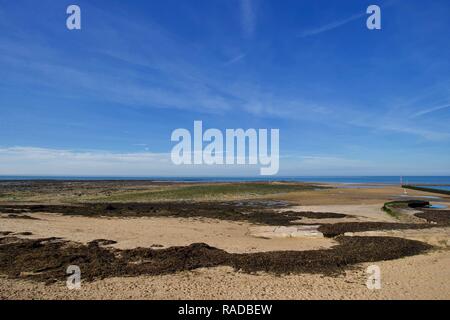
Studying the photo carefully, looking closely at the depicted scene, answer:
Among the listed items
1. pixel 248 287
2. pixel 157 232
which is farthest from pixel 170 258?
pixel 157 232

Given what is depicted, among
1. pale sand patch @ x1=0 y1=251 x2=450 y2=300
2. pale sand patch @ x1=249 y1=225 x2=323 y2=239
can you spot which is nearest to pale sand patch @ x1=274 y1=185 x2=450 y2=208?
pale sand patch @ x1=249 y1=225 x2=323 y2=239

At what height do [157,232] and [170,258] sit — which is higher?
[170,258]

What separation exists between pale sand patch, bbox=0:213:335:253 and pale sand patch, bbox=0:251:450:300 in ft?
13.2

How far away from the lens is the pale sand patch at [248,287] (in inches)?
354

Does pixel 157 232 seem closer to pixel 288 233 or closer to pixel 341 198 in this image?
pixel 288 233

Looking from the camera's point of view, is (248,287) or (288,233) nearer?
(248,287)

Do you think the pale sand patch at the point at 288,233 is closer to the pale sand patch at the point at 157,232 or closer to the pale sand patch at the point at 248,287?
the pale sand patch at the point at 157,232

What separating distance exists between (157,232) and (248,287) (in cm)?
1039

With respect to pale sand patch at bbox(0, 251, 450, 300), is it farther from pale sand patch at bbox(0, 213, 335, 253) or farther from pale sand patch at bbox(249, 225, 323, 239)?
pale sand patch at bbox(249, 225, 323, 239)

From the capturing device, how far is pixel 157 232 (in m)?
19.0

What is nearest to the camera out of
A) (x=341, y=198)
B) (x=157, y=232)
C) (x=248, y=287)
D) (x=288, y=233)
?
(x=248, y=287)
